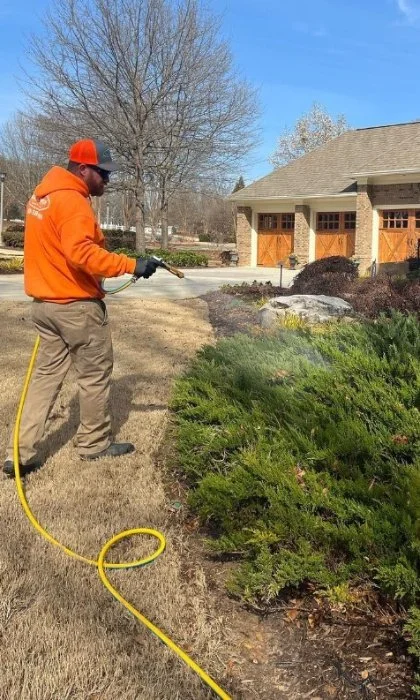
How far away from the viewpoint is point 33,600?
8.41ft

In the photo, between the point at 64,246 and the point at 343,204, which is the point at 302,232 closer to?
the point at 343,204

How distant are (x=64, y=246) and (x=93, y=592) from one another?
1913mm

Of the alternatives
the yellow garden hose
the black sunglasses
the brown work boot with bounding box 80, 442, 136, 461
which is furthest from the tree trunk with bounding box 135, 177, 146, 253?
the yellow garden hose

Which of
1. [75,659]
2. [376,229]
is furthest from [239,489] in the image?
[376,229]

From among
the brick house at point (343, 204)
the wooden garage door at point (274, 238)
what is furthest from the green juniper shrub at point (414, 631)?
the wooden garage door at point (274, 238)

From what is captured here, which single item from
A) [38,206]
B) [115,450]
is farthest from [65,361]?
[38,206]

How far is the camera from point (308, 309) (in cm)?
934

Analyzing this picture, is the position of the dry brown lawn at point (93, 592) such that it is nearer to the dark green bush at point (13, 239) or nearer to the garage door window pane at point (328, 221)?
the garage door window pane at point (328, 221)

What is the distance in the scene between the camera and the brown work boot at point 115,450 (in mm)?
4156

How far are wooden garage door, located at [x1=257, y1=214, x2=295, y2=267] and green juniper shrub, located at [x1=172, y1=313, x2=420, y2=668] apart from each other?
23752 mm

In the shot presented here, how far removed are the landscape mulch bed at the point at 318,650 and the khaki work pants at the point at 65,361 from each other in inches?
65.3

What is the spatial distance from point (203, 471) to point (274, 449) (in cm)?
54

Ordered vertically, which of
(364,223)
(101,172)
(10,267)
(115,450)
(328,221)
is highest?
(328,221)

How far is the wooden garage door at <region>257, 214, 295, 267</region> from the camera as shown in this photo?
27.6 meters
